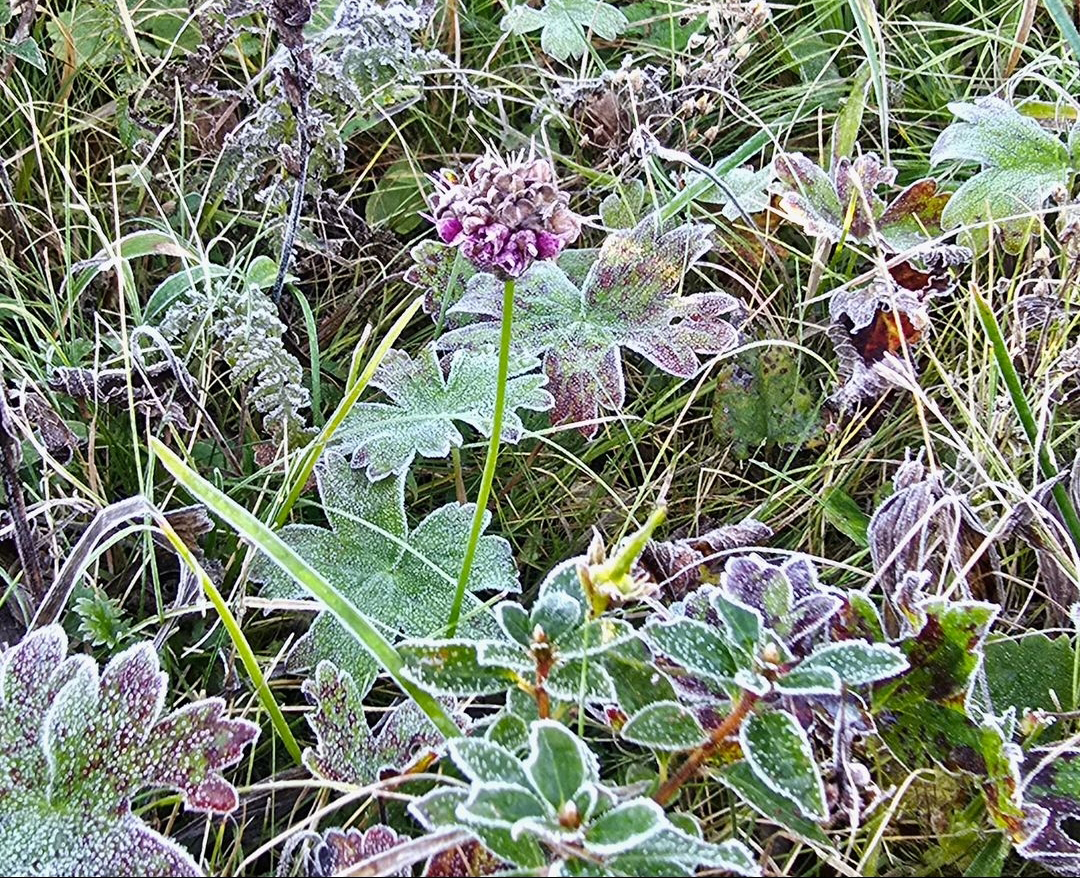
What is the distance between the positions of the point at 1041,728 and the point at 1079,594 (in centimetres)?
23

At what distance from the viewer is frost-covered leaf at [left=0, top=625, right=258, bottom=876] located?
1.06 meters

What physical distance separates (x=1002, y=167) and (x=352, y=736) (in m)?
1.23

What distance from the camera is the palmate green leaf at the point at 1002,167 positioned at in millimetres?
1652

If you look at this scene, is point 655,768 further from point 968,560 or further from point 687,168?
point 687,168

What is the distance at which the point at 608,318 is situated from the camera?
5.42ft

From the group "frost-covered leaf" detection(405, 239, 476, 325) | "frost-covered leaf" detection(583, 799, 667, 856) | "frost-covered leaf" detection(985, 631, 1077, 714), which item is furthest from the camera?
"frost-covered leaf" detection(405, 239, 476, 325)

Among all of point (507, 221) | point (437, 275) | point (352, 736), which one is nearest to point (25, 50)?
point (437, 275)

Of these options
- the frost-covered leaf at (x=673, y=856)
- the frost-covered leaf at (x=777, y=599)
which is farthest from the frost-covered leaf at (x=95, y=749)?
the frost-covered leaf at (x=777, y=599)

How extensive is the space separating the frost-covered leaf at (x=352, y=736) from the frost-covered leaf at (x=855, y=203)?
3.03ft

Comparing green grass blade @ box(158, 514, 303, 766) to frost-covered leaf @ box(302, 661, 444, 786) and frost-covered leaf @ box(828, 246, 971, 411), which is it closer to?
frost-covered leaf @ box(302, 661, 444, 786)

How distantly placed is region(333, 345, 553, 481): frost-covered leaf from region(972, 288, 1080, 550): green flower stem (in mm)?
555

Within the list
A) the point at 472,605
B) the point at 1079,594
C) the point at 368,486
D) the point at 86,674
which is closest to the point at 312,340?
the point at 368,486

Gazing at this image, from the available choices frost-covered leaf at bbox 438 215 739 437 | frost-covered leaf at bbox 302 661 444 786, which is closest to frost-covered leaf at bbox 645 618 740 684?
frost-covered leaf at bbox 302 661 444 786

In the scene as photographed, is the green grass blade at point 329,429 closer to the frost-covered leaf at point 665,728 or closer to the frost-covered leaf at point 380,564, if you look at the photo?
the frost-covered leaf at point 380,564
